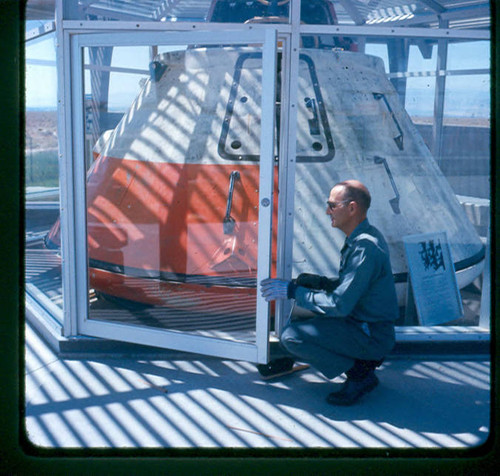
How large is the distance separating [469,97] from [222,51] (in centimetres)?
277

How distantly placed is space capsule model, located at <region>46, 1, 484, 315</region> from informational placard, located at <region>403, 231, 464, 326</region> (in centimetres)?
9

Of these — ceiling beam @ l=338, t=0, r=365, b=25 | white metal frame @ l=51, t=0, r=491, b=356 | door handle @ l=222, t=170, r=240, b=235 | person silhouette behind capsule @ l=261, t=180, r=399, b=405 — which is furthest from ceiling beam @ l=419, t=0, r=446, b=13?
person silhouette behind capsule @ l=261, t=180, r=399, b=405

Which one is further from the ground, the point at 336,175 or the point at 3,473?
the point at 336,175

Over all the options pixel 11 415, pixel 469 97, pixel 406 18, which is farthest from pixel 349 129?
pixel 11 415

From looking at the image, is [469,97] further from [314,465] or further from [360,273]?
[314,465]

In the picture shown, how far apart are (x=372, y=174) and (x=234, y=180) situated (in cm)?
93

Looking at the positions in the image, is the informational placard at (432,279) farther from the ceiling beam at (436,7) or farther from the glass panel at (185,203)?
the ceiling beam at (436,7)

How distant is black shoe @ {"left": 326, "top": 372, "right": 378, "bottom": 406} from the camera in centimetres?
304

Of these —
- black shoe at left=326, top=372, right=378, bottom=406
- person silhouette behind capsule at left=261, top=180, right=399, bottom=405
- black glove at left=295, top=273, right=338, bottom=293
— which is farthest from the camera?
black glove at left=295, top=273, right=338, bottom=293

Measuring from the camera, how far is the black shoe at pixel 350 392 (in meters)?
3.04

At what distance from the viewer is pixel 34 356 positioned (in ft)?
11.9

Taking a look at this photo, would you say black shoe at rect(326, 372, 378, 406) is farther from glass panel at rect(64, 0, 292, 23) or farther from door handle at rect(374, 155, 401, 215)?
glass panel at rect(64, 0, 292, 23)

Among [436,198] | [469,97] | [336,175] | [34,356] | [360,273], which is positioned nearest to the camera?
[360,273]

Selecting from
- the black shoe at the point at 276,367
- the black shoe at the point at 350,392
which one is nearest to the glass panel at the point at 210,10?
the black shoe at the point at 276,367
